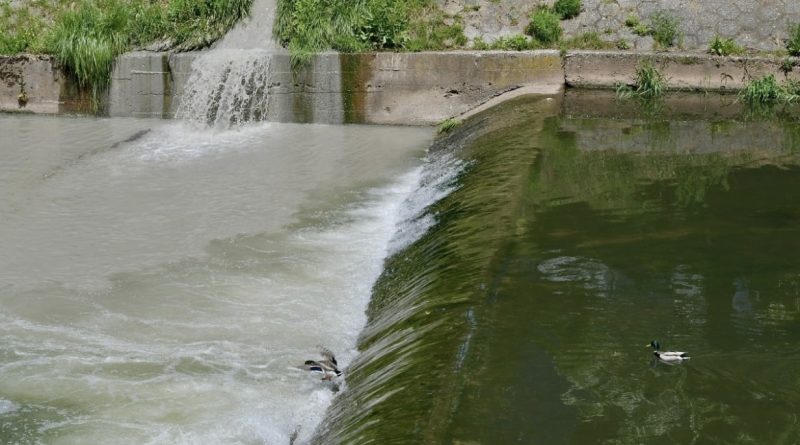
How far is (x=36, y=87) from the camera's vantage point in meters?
14.9

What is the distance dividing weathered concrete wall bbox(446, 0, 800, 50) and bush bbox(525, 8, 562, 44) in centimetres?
20

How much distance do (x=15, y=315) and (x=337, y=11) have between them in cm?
752

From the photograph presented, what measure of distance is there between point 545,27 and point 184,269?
6.79m

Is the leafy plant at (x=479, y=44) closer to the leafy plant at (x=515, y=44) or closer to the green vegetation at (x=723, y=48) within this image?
the leafy plant at (x=515, y=44)

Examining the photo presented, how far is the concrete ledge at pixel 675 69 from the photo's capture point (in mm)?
13227

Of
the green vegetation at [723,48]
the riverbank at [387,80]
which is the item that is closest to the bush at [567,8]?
the riverbank at [387,80]

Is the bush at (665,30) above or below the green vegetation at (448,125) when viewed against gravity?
above

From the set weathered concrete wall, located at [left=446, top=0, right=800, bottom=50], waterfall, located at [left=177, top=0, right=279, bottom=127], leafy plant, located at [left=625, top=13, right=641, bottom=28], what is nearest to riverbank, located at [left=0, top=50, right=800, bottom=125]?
waterfall, located at [left=177, top=0, right=279, bottom=127]

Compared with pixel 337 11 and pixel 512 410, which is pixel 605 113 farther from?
pixel 512 410

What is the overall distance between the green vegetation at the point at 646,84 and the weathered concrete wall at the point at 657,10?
71 centimetres

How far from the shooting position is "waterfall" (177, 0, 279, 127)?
14.1m

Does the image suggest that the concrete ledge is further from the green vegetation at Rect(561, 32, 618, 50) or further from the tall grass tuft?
the tall grass tuft

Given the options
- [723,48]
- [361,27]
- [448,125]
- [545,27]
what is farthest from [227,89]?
[723,48]

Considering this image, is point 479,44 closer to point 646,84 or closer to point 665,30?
point 646,84
